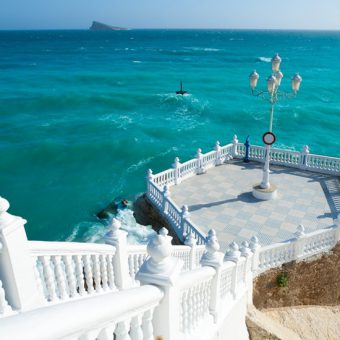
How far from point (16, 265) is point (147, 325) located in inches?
85.9

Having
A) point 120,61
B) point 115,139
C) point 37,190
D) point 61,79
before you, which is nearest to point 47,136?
point 115,139

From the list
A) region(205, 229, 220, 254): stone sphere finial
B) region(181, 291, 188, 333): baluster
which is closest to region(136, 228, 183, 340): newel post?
region(181, 291, 188, 333): baluster

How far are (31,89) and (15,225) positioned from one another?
4993 cm

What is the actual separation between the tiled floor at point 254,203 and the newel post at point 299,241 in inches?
29.0

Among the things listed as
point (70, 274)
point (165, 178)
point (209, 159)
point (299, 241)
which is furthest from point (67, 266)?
point (209, 159)

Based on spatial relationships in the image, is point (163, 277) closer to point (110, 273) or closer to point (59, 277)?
point (59, 277)

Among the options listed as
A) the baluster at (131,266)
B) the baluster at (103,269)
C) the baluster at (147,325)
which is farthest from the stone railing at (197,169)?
the baluster at (147,325)

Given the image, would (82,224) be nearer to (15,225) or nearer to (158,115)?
(15,225)

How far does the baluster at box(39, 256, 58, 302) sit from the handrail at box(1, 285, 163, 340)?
2352 mm

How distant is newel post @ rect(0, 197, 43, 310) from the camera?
14.0 feet

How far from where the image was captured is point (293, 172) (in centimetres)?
1570

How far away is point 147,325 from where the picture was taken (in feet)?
10.2

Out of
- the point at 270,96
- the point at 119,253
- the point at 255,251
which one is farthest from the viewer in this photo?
the point at 270,96

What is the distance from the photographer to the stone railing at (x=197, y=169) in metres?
11.9
